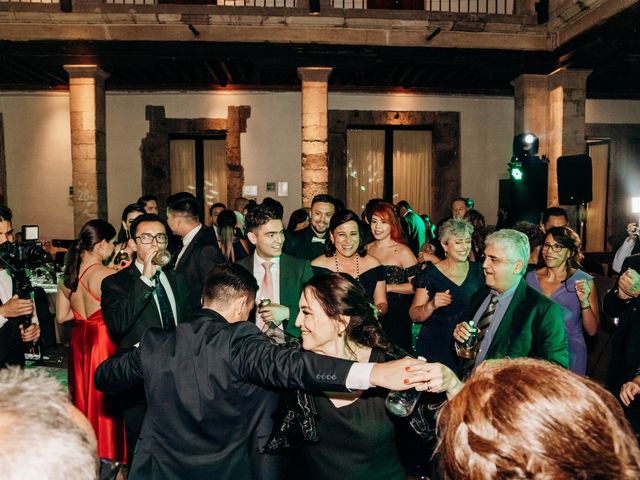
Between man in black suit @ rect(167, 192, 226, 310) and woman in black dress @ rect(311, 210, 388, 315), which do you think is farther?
woman in black dress @ rect(311, 210, 388, 315)

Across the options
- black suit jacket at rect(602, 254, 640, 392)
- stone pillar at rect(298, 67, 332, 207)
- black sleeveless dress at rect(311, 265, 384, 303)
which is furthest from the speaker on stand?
black suit jacket at rect(602, 254, 640, 392)

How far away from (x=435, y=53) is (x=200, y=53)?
4072 mm

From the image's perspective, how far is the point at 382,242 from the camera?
456 cm

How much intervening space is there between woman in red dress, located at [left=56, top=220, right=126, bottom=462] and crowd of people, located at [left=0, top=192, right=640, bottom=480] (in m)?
0.01

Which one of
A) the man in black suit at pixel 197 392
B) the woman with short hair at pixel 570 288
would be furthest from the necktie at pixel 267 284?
the woman with short hair at pixel 570 288

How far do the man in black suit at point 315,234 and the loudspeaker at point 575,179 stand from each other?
172 inches

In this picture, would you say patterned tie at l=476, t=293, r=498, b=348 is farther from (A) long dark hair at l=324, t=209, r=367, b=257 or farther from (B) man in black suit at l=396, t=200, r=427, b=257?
(B) man in black suit at l=396, t=200, r=427, b=257

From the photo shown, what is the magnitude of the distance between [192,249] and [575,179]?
629 centimetres

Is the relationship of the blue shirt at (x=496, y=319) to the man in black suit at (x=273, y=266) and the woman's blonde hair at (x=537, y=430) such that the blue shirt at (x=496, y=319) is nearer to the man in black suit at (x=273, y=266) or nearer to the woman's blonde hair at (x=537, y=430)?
the man in black suit at (x=273, y=266)

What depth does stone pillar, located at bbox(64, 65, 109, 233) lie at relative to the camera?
8.82 meters

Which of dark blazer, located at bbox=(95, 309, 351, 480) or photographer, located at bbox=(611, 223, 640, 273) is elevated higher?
photographer, located at bbox=(611, 223, 640, 273)

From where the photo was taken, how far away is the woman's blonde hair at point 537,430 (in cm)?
80

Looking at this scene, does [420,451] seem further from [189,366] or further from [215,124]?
[215,124]

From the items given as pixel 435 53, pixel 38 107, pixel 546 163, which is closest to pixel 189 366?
pixel 546 163
